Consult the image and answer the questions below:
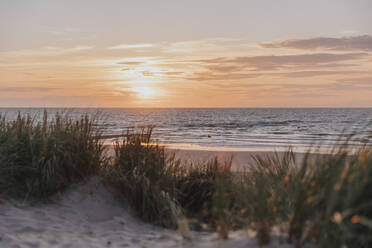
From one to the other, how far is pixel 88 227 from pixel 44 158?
5.07 feet

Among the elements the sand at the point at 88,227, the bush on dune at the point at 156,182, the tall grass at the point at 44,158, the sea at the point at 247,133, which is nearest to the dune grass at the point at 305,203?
the bush on dune at the point at 156,182

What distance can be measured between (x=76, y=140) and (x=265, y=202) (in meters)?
4.15

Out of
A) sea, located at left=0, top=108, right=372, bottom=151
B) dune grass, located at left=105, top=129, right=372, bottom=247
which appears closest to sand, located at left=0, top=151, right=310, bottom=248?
dune grass, located at left=105, top=129, right=372, bottom=247

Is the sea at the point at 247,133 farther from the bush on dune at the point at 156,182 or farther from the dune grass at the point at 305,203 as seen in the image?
the bush on dune at the point at 156,182

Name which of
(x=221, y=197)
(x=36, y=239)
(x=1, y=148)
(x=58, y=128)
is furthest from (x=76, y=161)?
(x=221, y=197)

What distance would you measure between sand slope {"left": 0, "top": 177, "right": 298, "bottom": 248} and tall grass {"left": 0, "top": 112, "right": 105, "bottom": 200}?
0.29 m

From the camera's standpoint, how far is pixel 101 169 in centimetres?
671

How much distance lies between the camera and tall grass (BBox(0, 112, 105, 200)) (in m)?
5.98

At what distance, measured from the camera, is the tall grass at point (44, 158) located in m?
5.98

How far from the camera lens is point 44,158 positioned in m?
5.99

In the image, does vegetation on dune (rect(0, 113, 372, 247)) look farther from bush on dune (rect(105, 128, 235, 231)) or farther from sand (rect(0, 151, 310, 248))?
sand (rect(0, 151, 310, 248))

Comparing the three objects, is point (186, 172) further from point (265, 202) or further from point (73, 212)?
point (265, 202)

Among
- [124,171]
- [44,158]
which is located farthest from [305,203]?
[44,158]

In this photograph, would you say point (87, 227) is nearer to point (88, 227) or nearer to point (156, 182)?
point (88, 227)
